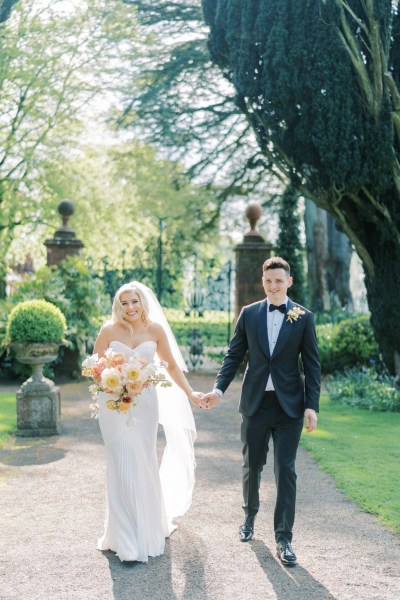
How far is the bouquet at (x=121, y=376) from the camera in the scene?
4391 mm

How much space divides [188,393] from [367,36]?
7.18 metres

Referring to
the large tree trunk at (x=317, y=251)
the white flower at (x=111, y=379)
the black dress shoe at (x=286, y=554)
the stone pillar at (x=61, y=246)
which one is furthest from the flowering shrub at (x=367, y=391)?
the large tree trunk at (x=317, y=251)

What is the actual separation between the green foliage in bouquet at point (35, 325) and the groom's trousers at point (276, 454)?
4.55m

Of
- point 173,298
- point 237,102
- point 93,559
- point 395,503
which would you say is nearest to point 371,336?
point 173,298

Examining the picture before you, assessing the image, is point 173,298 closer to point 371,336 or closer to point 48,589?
point 371,336

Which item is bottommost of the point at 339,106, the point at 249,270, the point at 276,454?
the point at 276,454

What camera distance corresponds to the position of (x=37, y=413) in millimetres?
8539

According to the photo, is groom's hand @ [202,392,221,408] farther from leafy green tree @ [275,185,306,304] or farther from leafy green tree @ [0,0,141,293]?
leafy green tree @ [275,185,306,304]

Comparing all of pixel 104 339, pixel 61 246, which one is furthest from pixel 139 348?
pixel 61 246

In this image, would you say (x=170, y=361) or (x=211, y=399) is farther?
Result: (x=170, y=361)

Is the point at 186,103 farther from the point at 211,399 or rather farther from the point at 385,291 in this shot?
the point at 211,399

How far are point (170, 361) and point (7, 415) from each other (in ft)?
18.1

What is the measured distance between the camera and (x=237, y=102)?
11.2 metres

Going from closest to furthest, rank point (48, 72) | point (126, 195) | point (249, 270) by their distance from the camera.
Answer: point (249, 270)
point (48, 72)
point (126, 195)
